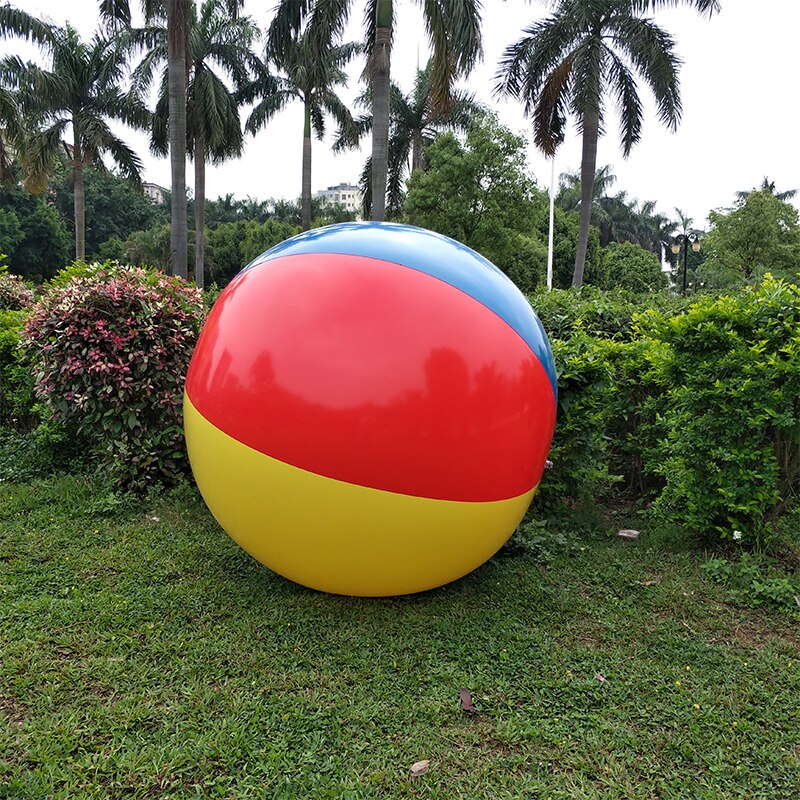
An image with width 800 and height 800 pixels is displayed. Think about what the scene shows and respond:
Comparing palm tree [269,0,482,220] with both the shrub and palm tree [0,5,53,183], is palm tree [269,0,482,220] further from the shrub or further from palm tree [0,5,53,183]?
palm tree [0,5,53,183]

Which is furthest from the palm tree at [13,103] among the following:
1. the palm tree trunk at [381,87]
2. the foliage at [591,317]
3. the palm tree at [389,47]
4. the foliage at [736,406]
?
the foliage at [736,406]

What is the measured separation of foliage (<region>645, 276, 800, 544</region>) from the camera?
12.5 feet

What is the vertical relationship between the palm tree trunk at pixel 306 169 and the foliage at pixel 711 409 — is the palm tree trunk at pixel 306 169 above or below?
above

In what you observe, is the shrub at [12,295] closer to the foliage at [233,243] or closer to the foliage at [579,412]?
the foliage at [579,412]

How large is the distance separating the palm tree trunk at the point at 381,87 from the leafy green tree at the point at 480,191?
835 centimetres

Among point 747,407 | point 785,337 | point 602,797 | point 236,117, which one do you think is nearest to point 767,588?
point 747,407

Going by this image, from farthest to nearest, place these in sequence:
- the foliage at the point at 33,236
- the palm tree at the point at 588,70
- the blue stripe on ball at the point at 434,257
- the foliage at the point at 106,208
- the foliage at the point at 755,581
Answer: the foliage at the point at 106,208 < the foliage at the point at 33,236 < the palm tree at the point at 588,70 < the foliage at the point at 755,581 < the blue stripe on ball at the point at 434,257

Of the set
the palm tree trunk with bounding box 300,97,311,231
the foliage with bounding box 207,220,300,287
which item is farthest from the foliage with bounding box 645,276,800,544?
the foliage with bounding box 207,220,300,287

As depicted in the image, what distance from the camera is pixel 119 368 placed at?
5.07 meters

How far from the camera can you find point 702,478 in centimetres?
416

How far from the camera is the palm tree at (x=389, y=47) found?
13.0 metres

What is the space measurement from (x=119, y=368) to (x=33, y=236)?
4320 centimetres

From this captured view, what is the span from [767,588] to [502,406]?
2090 millimetres

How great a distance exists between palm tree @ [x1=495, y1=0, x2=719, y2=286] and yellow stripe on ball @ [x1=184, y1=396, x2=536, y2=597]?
54.7 feet
